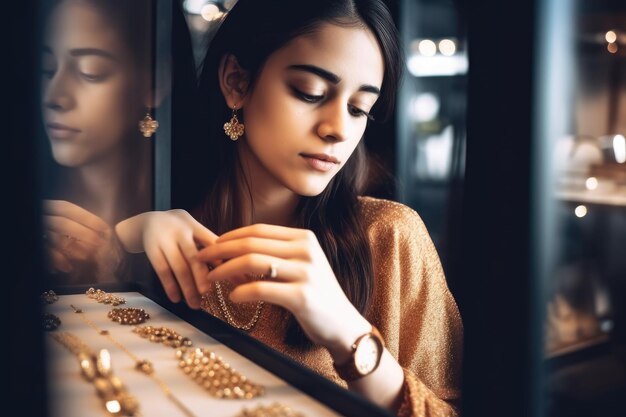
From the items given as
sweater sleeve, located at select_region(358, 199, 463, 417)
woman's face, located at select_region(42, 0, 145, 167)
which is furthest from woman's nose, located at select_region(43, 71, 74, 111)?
sweater sleeve, located at select_region(358, 199, 463, 417)

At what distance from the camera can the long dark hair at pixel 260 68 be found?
69 cm

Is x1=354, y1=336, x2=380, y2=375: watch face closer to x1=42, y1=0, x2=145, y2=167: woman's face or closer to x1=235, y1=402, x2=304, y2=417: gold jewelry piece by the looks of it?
x1=235, y1=402, x2=304, y2=417: gold jewelry piece

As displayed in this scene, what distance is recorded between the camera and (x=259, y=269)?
57 centimetres

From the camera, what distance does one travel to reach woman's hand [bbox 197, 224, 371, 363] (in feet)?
1.87

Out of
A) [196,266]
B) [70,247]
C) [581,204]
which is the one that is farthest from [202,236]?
[581,204]

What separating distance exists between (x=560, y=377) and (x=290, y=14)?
481 mm

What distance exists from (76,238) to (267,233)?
181 millimetres

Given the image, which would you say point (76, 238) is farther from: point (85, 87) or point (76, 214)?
point (85, 87)

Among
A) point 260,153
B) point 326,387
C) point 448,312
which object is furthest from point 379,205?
point 326,387

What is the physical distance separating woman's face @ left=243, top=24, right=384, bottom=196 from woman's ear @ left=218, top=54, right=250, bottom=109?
0.04 ft

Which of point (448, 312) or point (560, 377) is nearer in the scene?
point (560, 377)

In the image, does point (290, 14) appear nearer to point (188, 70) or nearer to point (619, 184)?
point (188, 70)

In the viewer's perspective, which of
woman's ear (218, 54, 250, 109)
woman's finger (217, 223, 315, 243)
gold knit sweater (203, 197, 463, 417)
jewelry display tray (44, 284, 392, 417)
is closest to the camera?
jewelry display tray (44, 284, 392, 417)

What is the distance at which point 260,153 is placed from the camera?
70 centimetres
